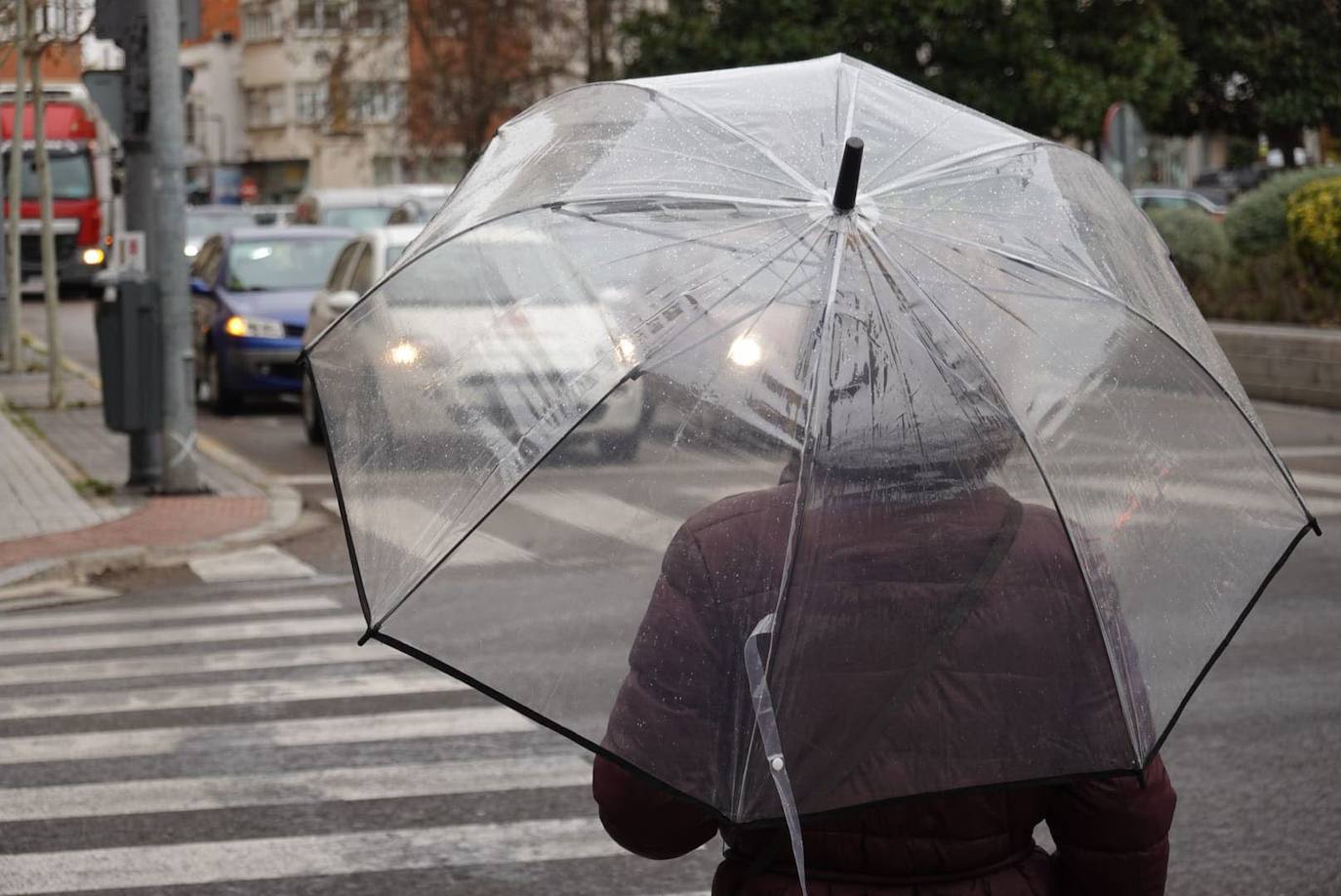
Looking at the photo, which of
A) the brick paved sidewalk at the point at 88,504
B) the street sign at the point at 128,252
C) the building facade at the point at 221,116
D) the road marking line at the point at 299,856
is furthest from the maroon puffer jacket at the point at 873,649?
the building facade at the point at 221,116

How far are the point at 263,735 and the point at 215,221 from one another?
105 ft

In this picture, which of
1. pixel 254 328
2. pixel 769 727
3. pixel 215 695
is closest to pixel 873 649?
pixel 769 727

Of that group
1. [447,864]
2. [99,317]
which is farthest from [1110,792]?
[99,317]

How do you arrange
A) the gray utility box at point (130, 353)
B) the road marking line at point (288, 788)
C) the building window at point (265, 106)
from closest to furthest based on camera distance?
1. the road marking line at point (288, 788)
2. the gray utility box at point (130, 353)
3. the building window at point (265, 106)

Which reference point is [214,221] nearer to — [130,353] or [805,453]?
[130,353]

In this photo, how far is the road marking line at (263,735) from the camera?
6.68m

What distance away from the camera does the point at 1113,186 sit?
9.77ft

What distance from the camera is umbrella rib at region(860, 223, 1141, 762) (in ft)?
8.00

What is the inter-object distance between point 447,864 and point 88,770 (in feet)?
5.38

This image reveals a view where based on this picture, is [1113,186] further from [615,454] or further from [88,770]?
[88,770]

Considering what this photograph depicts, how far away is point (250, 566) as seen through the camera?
10.8 m

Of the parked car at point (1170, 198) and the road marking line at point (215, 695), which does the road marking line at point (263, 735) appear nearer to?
the road marking line at point (215, 695)

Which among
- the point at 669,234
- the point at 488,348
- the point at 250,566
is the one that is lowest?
the point at 250,566

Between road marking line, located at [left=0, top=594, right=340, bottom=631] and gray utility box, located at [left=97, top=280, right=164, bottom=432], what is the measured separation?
3046mm
